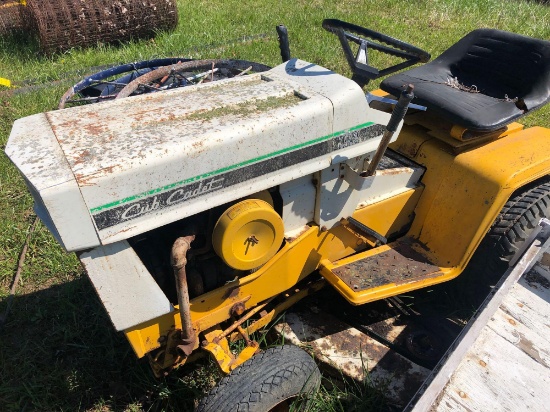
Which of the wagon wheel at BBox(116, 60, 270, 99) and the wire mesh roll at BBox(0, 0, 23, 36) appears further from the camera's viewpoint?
the wire mesh roll at BBox(0, 0, 23, 36)

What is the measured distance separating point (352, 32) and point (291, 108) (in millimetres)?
749

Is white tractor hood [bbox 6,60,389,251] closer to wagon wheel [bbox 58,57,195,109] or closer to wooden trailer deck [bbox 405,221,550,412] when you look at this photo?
wooden trailer deck [bbox 405,221,550,412]

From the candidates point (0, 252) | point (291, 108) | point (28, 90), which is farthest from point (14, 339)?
point (28, 90)

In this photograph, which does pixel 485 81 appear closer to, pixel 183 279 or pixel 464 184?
pixel 464 184

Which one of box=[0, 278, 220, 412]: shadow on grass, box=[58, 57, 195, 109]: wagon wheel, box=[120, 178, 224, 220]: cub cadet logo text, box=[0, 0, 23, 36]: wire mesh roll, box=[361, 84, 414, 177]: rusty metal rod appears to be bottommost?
box=[0, 278, 220, 412]: shadow on grass

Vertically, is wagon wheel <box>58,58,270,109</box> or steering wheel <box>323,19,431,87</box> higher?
steering wheel <box>323,19,431,87</box>

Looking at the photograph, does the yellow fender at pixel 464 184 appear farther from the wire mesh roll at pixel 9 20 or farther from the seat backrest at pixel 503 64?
the wire mesh roll at pixel 9 20

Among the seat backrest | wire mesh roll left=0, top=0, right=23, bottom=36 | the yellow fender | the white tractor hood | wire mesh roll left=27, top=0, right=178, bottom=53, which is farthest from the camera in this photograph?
wire mesh roll left=0, top=0, right=23, bottom=36

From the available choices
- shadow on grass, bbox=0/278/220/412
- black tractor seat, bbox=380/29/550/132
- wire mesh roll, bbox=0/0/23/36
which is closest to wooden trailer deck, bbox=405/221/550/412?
black tractor seat, bbox=380/29/550/132

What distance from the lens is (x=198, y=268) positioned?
180 cm

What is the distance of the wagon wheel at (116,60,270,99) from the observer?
376 cm

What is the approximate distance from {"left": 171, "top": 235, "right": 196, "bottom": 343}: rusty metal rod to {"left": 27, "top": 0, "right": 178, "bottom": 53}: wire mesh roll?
178 inches

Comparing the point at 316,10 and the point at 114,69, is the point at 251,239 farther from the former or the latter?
the point at 316,10

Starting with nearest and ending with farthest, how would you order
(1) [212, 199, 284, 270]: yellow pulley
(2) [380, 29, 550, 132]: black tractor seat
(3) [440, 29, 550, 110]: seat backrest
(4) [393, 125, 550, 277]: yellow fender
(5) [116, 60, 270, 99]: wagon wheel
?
(1) [212, 199, 284, 270]: yellow pulley → (4) [393, 125, 550, 277]: yellow fender → (2) [380, 29, 550, 132]: black tractor seat → (3) [440, 29, 550, 110]: seat backrest → (5) [116, 60, 270, 99]: wagon wheel
